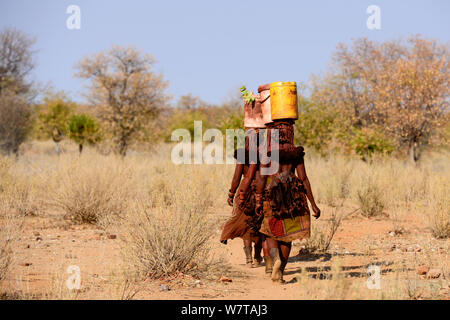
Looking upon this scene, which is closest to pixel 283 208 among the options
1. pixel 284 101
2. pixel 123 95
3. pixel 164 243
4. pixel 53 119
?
pixel 284 101

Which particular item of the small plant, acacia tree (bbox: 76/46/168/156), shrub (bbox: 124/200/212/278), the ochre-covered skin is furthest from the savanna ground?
acacia tree (bbox: 76/46/168/156)

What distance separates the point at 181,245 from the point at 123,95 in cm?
2225

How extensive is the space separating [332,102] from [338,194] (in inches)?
550

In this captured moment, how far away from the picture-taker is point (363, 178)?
42.2 ft

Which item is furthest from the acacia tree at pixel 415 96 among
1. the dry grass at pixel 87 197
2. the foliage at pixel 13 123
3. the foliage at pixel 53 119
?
the foliage at pixel 53 119

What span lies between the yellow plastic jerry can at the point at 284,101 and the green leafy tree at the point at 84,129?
74.1 ft

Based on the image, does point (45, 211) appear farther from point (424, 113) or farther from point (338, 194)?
point (424, 113)

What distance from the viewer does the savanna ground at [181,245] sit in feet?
17.5

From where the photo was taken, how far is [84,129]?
27766 mm

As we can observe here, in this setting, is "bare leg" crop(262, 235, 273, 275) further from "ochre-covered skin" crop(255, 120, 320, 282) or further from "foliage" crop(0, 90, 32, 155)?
"foliage" crop(0, 90, 32, 155)

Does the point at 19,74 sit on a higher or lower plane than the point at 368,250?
higher

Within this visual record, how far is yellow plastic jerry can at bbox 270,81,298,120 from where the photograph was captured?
19.5 feet

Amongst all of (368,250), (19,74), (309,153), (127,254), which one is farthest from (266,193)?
(19,74)

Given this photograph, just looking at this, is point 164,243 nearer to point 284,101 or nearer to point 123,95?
point 284,101
